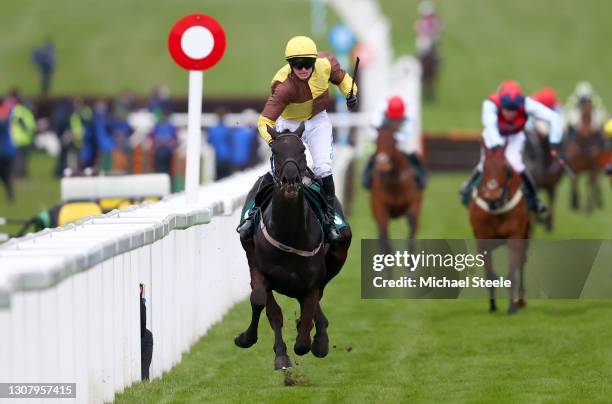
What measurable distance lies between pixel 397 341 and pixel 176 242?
2.57 metres

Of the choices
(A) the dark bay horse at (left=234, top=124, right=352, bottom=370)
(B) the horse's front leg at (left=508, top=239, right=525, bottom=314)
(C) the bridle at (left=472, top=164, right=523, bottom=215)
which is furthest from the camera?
(C) the bridle at (left=472, top=164, right=523, bottom=215)

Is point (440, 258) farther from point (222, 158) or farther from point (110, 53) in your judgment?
point (110, 53)

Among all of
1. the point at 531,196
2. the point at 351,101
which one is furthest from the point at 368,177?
the point at 351,101

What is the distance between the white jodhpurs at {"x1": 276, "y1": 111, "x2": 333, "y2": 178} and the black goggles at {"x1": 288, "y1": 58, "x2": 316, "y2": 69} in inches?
24.6

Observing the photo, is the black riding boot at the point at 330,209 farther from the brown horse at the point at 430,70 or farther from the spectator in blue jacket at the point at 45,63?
the spectator in blue jacket at the point at 45,63

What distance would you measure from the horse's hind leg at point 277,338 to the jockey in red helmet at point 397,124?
811cm

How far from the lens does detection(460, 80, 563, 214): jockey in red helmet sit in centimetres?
1647

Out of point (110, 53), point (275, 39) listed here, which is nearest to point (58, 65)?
point (110, 53)

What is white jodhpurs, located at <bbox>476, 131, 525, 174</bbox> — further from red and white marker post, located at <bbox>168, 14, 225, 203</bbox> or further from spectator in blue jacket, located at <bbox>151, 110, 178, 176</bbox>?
spectator in blue jacket, located at <bbox>151, 110, 178, 176</bbox>

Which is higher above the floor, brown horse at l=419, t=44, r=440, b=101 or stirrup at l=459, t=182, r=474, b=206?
stirrup at l=459, t=182, r=474, b=206

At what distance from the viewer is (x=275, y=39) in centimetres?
5753

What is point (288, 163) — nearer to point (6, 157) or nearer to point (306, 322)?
point (306, 322)

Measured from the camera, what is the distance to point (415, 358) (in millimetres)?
12648

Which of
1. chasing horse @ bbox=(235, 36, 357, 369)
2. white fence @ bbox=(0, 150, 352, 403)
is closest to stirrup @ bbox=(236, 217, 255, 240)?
chasing horse @ bbox=(235, 36, 357, 369)
